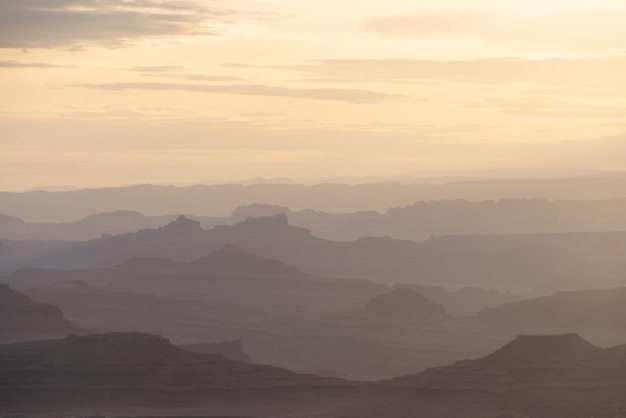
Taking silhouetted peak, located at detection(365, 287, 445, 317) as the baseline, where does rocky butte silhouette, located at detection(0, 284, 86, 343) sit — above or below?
below

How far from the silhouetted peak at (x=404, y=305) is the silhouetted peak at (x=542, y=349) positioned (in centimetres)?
6971

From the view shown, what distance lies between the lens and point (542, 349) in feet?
313

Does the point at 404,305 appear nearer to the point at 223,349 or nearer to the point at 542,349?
the point at 223,349

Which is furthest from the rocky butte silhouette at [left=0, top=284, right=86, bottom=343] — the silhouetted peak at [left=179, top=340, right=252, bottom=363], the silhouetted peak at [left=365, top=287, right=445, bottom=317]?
the silhouetted peak at [left=365, top=287, right=445, bottom=317]

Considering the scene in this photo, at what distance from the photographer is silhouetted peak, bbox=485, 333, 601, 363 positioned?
94625 millimetres

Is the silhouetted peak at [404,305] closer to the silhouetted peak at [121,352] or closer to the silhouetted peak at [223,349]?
→ the silhouetted peak at [223,349]

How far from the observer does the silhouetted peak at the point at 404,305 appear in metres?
167

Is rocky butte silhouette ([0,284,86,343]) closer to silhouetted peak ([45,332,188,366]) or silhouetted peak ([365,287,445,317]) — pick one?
silhouetted peak ([45,332,188,366])

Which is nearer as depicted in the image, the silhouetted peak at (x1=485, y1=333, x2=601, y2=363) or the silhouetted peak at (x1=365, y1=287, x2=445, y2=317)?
the silhouetted peak at (x1=485, y1=333, x2=601, y2=363)

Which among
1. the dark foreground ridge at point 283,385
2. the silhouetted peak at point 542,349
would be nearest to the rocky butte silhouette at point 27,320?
the dark foreground ridge at point 283,385

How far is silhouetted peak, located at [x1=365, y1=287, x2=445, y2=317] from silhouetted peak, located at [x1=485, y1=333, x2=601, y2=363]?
69713mm

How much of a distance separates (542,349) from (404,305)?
7404 centimetres

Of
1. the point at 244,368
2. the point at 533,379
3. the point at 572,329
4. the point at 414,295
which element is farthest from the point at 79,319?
the point at 533,379

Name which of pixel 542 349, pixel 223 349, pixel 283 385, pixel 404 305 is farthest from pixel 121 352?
pixel 404 305
